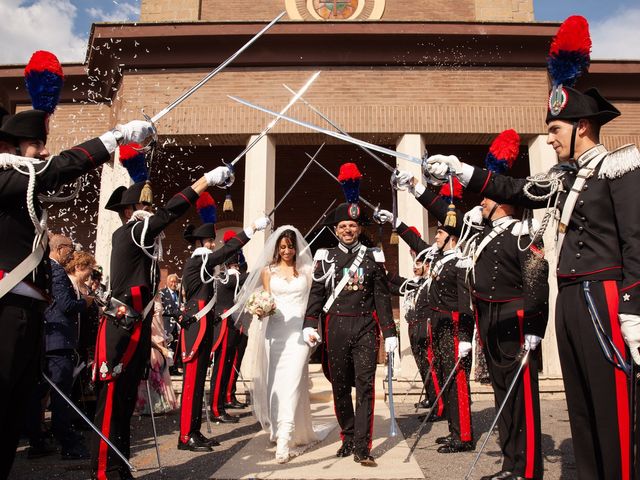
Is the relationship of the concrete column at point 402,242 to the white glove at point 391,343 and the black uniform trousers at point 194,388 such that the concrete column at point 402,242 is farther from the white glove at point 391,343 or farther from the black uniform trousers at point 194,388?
the white glove at point 391,343

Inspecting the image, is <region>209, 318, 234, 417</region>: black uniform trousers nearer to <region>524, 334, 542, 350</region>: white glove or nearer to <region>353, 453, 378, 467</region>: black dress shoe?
<region>353, 453, 378, 467</region>: black dress shoe

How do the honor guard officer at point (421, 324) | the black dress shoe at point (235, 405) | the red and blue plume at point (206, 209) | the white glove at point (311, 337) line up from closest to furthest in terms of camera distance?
the white glove at point (311, 337), the red and blue plume at point (206, 209), the honor guard officer at point (421, 324), the black dress shoe at point (235, 405)

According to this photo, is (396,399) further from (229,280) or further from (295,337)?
(295,337)

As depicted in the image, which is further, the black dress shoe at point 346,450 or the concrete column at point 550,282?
the concrete column at point 550,282

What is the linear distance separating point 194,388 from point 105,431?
192 cm

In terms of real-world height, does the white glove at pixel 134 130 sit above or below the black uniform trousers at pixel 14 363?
above

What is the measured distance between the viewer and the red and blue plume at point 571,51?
3453 millimetres

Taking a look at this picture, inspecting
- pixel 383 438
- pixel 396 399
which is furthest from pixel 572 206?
pixel 396 399

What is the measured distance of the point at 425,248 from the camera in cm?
666

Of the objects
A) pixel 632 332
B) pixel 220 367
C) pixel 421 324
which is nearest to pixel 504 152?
pixel 632 332

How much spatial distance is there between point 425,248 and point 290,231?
1709mm

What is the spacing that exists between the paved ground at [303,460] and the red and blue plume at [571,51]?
344cm

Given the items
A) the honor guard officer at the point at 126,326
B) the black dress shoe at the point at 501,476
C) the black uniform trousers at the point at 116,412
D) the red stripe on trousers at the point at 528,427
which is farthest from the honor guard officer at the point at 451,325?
the black uniform trousers at the point at 116,412

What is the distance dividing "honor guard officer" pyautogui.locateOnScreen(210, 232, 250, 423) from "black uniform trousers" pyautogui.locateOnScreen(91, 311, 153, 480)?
124 inches
